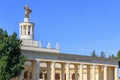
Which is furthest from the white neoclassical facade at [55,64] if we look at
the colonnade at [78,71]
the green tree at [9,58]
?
the green tree at [9,58]

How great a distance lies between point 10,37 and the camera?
2128 inches

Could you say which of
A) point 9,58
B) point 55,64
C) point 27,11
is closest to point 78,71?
point 55,64

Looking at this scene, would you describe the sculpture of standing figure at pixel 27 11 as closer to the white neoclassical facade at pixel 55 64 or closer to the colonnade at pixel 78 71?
the white neoclassical facade at pixel 55 64

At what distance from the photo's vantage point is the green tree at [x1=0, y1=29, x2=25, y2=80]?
169 feet

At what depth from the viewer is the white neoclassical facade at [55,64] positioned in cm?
6519

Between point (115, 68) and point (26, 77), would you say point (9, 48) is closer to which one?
point (26, 77)

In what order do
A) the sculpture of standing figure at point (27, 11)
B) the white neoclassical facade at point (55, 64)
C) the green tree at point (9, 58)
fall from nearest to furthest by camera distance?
the green tree at point (9, 58)
the white neoclassical facade at point (55, 64)
the sculpture of standing figure at point (27, 11)

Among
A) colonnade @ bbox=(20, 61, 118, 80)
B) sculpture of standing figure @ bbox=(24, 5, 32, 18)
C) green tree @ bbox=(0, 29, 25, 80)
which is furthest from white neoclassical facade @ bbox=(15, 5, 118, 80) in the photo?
green tree @ bbox=(0, 29, 25, 80)

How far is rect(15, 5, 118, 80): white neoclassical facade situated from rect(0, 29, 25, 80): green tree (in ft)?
29.5

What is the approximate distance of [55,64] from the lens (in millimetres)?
70562

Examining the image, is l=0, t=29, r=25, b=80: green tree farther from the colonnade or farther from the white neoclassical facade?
the colonnade

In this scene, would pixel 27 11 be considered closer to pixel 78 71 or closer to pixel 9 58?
pixel 78 71

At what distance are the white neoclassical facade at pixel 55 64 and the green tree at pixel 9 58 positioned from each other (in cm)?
900

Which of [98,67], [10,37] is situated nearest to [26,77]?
[98,67]
